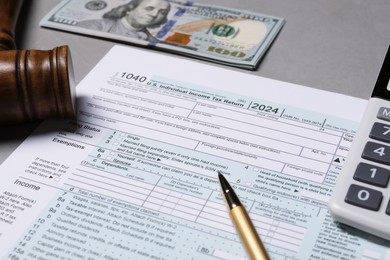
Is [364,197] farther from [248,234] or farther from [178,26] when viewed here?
[178,26]

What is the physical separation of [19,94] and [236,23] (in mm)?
243

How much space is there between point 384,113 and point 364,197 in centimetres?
9

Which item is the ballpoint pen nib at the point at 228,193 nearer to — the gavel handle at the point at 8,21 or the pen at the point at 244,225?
the pen at the point at 244,225

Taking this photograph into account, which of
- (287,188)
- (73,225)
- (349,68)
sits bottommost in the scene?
(73,225)

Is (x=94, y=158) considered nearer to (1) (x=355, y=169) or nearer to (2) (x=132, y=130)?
(2) (x=132, y=130)

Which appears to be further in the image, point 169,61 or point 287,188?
point 169,61

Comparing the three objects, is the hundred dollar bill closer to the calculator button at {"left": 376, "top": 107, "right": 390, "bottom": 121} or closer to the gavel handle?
the gavel handle

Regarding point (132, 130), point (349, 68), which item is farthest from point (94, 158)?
point (349, 68)

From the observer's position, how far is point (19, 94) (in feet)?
1.46

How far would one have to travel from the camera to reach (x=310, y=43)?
566 millimetres

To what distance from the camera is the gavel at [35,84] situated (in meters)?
0.44

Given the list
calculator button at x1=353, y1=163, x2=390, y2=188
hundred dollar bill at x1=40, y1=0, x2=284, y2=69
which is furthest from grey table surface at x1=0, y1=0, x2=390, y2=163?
calculator button at x1=353, y1=163, x2=390, y2=188

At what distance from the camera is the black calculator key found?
14.9 inches

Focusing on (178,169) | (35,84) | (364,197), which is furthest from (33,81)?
(364,197)
